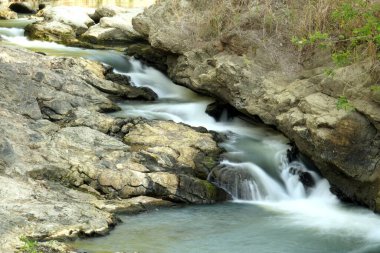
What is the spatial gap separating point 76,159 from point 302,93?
3.74 m

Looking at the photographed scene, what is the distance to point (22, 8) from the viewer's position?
26359 millimetres

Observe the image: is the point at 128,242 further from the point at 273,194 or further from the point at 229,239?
the point at 273,194

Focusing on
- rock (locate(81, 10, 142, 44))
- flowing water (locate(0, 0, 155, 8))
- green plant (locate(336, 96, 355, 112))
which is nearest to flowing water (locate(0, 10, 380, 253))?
green plant (locate(336, 96, 355, 112))

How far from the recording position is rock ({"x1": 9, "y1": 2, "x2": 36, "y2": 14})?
26203 mm

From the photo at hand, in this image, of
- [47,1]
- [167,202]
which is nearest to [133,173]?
[167,202]

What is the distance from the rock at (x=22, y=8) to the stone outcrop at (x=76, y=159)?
16.1 meters

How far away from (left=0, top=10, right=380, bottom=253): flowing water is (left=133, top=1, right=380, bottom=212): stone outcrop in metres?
0.53

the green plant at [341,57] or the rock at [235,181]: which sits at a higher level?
the green plant at [341,57]

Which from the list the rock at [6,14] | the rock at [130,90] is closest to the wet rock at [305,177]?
the rock at [130,90]

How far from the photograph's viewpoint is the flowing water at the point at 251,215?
6.73 meters

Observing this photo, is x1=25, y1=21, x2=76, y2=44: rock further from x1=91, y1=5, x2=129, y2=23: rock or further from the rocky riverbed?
the rocky riverbed

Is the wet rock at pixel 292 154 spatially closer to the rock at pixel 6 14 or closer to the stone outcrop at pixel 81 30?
the stone outcrop at pixel 81 30

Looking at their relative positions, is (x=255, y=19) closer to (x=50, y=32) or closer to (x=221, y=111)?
(x=221, y=111)

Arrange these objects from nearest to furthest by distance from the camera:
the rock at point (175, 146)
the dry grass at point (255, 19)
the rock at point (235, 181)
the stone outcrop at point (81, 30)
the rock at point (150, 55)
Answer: the rock at point (235, 181), the rock at point (175, 146), the dry grass at point (255, 19), the rock at point (150, 55), the stone outcrop at point (81, 30)
